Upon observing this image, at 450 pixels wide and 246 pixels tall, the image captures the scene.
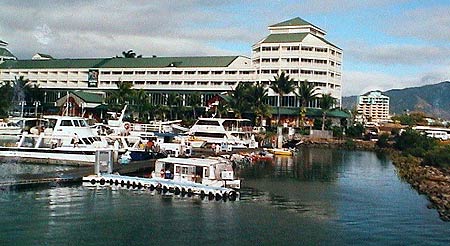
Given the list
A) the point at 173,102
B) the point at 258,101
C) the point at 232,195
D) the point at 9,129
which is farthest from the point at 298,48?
the point at 232,195

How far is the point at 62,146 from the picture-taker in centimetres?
5331

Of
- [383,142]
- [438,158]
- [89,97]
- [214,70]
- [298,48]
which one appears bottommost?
[438,158]

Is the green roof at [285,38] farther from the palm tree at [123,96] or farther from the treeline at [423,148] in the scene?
the palm tree at [123,96]

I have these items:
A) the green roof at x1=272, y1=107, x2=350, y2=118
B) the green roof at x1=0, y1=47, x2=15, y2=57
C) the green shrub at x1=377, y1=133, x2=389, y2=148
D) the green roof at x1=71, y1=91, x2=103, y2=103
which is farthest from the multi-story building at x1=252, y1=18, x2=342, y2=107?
the green roof at x1=0, y1=47, x2=15, y2=57

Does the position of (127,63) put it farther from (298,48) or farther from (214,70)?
(298,48)

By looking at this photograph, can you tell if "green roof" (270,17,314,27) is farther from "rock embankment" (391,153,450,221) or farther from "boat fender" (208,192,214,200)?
"boat fender" (208,192,214,200)

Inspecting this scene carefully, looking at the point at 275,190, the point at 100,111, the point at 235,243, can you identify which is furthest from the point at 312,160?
the point at 100,111

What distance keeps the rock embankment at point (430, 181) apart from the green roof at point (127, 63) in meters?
57.7

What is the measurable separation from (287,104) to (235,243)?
85385 mm

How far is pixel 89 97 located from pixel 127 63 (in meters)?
13.7

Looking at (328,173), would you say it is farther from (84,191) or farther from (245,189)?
(84,191)

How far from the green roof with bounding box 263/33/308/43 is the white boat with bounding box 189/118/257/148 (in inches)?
1389

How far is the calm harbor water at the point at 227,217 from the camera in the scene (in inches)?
1054

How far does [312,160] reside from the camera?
6850cm
